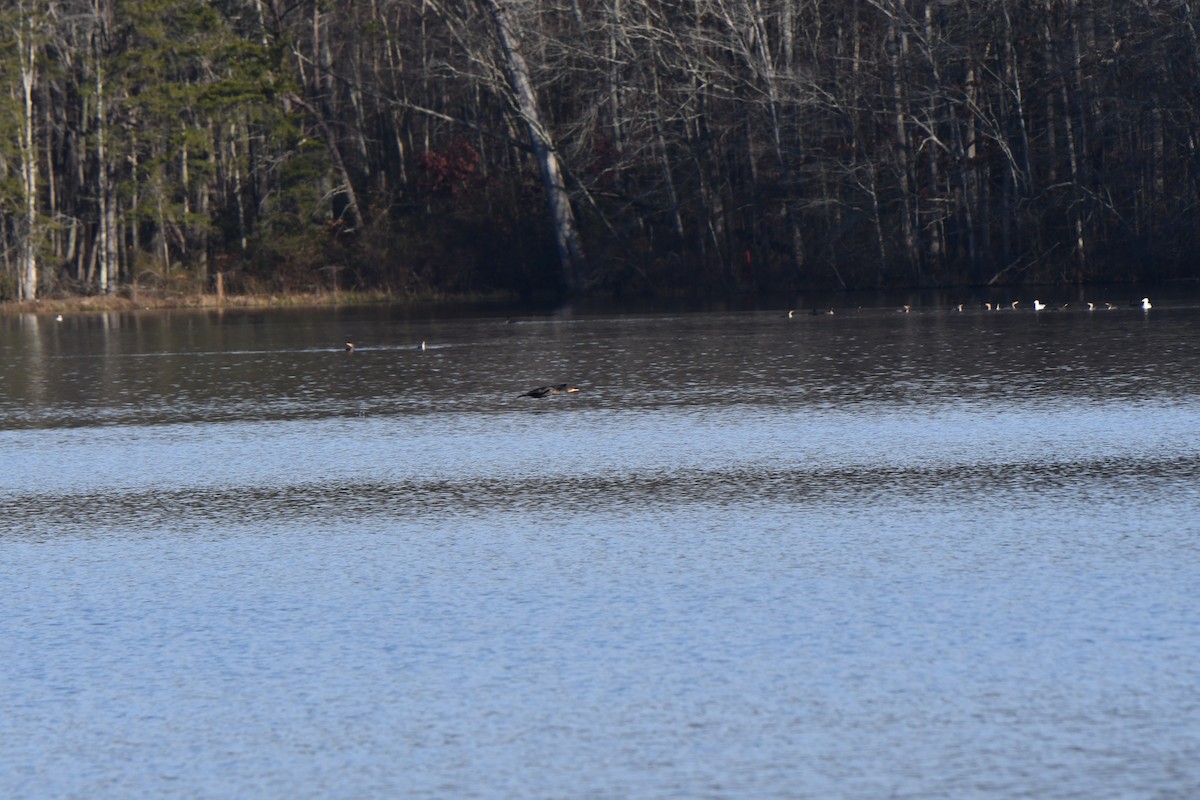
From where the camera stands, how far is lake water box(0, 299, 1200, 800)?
5.55 meters

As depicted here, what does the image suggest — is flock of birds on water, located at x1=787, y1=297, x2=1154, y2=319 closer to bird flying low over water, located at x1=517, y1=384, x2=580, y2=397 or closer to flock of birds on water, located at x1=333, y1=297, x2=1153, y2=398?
flock of birds on water, located at x1=333, y1=297, x2=1153, y2=398

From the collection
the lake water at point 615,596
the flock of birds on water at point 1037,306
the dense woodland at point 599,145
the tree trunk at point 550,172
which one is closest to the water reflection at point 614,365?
the lake water at point 615,596

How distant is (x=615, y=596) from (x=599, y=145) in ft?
164

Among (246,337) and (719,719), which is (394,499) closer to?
(719,719)

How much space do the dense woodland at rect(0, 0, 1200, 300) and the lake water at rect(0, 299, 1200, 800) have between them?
101 feet

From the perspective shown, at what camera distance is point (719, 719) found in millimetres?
5887

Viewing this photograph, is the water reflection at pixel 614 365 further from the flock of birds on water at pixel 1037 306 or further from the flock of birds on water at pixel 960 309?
the flock of birds on water at pixel 1037 306

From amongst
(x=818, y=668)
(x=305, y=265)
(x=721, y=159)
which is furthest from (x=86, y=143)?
(x=818, y=668)

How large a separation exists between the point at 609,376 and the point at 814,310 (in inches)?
585

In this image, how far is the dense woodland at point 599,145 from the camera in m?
45.9

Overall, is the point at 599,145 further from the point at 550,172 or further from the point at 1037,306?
the point at 1037,306

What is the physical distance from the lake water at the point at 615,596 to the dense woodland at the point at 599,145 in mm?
30645

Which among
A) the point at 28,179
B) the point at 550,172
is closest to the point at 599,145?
the point at 550,172

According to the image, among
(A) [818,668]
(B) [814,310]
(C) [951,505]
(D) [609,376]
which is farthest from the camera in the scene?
(B) [814,310]
